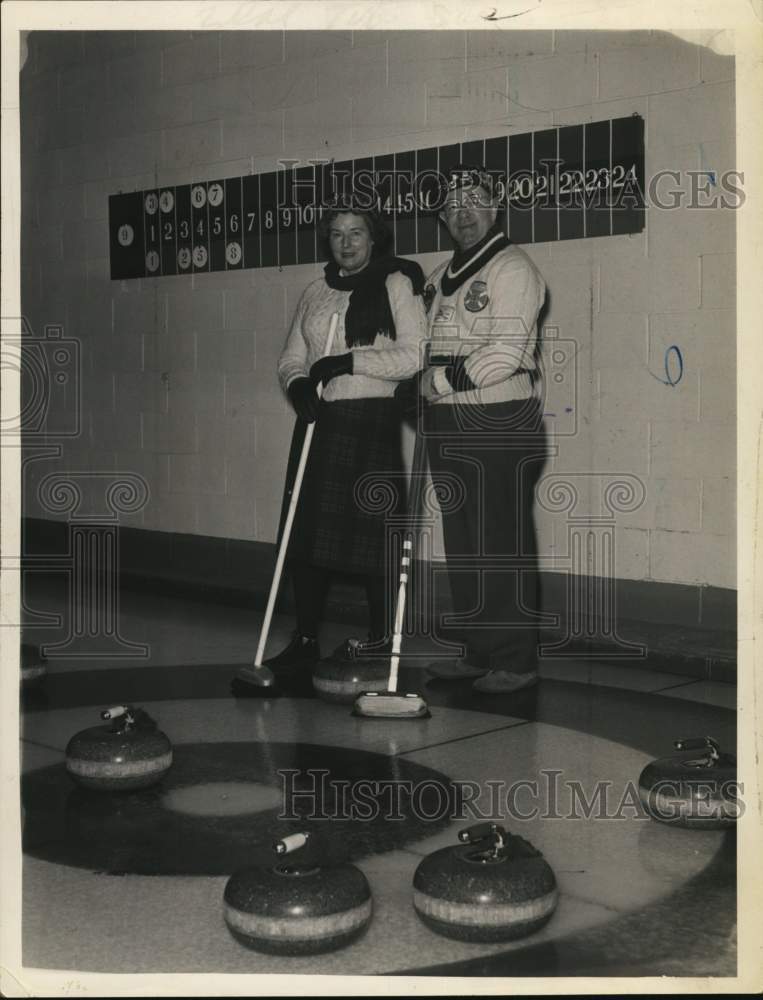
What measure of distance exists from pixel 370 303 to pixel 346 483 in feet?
2.23

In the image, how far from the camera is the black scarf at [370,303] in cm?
471

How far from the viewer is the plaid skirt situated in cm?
473

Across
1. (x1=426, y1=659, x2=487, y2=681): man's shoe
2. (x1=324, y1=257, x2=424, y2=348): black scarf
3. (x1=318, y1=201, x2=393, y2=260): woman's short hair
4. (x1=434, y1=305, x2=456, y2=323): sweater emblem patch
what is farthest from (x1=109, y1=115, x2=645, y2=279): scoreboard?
(x1=426, y1=659, x2=487, y2=681): man's shoe

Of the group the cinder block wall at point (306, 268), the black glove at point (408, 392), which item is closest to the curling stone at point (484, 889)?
the black glove at point (408, 392)

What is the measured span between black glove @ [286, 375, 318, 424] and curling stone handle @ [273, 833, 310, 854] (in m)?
2.35

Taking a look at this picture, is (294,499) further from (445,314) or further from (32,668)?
(32,668)

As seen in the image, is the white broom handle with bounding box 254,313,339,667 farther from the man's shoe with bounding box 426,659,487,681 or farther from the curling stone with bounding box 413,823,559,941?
the curling stone with bounding box 413,823,559,941

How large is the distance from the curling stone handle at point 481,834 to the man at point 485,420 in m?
1.88

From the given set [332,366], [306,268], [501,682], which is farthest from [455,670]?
[306,268]

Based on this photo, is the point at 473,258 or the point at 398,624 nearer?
the point at 398,624

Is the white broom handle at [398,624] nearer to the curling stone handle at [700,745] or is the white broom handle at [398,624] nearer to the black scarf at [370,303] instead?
the black scarf at [370,303]

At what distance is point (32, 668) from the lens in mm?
4547

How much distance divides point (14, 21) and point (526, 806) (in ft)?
6.99

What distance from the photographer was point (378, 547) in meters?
4.81
